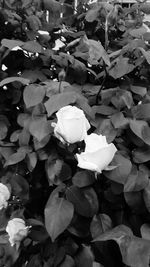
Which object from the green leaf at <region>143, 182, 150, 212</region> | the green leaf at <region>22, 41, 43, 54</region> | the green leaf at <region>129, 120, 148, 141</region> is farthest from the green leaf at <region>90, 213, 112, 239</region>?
the green leaf at <region>22, 41, 43, 54</region>

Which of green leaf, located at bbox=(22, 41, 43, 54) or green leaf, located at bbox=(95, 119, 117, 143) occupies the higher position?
green leaf, located at bbox=(22, 41, 43, 54)

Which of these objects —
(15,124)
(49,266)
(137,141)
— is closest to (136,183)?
(137,141)

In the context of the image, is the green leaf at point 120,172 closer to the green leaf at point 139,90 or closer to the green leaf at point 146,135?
the green leaf at point 146,135

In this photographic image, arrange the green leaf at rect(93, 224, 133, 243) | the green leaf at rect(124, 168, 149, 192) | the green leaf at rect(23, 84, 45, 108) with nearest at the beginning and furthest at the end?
the green leaf at rect(93, 224, 133, 243) < the green leaf at rect(124, 168, 149, 192) < the green leaf at rect(23, 84, 45, 108)

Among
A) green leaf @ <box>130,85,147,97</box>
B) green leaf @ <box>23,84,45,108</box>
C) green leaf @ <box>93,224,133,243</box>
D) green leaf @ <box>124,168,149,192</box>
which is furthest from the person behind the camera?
green leaf @ <box>130,85,147,97</box>

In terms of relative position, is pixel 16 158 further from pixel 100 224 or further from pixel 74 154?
pixel 100 224

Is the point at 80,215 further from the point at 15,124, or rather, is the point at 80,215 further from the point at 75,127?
the point at 15,124

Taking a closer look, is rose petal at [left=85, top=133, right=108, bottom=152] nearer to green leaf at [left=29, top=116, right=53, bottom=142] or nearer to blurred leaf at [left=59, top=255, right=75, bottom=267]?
green leaf at [left=29, top=116, right=53, bottom=142]

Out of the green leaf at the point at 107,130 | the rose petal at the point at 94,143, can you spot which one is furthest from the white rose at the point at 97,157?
the green leaf at the point at 107,130
